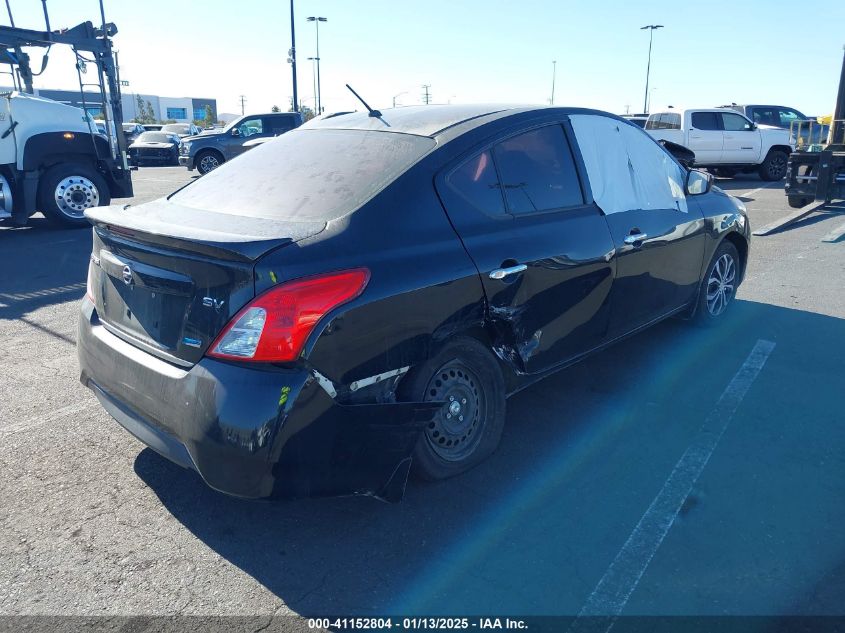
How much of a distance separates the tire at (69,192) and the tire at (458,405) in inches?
348

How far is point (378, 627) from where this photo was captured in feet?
7.76

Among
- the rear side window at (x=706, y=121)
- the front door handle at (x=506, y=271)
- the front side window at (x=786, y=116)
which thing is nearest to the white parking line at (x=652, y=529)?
the front door handle at (x=506, y=271)

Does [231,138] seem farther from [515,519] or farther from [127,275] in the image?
[515,519]

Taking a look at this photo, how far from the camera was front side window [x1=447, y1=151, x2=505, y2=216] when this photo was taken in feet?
10.4

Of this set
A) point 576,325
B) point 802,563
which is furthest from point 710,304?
point 802,563

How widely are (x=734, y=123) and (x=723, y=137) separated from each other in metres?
0.48

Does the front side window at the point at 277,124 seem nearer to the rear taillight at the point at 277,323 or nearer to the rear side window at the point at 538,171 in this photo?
the rear side window at the point at 538,171

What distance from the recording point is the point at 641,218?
13.7 ft

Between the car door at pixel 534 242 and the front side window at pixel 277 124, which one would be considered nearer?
the car door at pixel 534 242

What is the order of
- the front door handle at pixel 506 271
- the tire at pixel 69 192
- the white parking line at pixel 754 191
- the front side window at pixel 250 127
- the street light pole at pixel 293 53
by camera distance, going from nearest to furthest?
1. the front door handle at pixel 506 271
2. the tire at pixel 69 192
3. the white parking line at pixel 754 191
4. the front side window at pixel 250 127
5. the street light pole at pixel 293 53

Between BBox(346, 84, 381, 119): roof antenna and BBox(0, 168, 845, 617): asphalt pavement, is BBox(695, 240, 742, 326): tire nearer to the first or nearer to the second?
BBox(0, 168, 845, 617): asphalt pavement

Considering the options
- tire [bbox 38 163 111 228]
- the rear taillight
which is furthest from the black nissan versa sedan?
tire [bbox 38 163 111 228]

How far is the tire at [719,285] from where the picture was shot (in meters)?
5.26

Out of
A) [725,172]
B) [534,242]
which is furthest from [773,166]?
[534,242]
